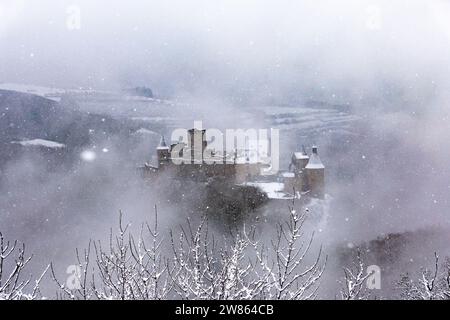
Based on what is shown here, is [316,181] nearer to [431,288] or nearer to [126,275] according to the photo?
[431,288]

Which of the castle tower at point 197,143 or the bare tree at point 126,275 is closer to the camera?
the bare tree at point 126,275

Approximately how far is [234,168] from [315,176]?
8.09 meters

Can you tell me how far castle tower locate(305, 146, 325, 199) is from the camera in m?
35.9

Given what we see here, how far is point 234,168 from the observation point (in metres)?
37.7

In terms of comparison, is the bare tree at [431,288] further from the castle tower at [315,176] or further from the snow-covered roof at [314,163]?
the snow-covered roof at [314,163]

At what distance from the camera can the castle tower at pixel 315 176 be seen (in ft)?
118

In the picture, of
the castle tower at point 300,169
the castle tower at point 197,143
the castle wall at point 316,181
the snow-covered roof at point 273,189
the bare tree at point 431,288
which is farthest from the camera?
the castle tower at point 197,143

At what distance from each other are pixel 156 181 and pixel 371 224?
22.9 meters

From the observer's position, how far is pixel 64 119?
46.9m

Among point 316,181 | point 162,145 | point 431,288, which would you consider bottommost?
point 431,288

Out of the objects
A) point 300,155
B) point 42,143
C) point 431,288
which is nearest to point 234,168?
point 300,155

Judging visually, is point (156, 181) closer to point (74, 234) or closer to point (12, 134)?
point (74, 234)

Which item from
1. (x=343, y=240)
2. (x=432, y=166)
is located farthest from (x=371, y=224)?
(x=432, y=166)

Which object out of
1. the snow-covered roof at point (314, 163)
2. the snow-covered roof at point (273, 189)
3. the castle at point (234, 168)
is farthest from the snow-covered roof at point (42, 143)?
the snow-covered roof at point (314, 163)
